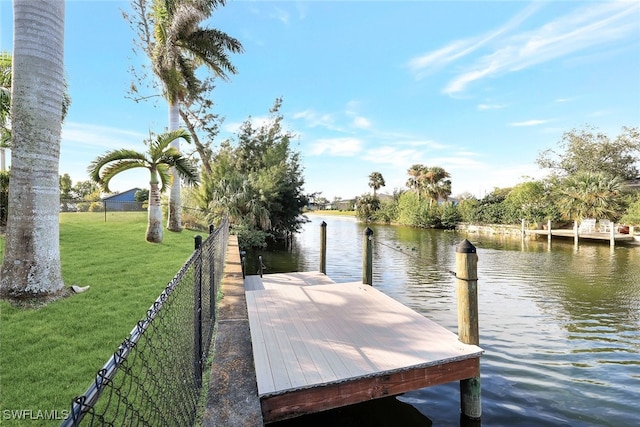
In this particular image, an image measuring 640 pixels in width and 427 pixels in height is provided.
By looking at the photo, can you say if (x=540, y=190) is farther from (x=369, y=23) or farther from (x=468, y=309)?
(x=468, y=309)

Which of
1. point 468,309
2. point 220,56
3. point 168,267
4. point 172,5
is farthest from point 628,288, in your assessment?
point 172,5

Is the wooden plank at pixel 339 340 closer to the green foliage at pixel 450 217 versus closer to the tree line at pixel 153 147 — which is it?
the tree line at pixel 153 147

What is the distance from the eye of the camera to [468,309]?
3504mm

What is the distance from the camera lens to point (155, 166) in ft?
34.7

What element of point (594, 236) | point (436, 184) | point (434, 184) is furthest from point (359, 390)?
point (436, 184)

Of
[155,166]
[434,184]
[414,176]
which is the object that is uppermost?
[414,176]

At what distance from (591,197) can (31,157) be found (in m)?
30.7

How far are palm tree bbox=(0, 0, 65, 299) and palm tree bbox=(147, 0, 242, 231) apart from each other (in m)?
7.92

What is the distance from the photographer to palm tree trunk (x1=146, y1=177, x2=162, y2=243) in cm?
1067

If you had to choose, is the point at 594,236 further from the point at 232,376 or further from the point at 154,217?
the point at 232,376

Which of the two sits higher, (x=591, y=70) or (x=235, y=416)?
(x=591, y=70)

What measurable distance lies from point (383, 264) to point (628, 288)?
320 inches

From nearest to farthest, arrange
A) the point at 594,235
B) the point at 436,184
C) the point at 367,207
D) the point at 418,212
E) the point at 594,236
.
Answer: the point at 594,236 → the point at 594,235 → the point at 418,212 → the point at 436,184 → the point at 367,207

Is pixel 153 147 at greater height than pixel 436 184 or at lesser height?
lesser
